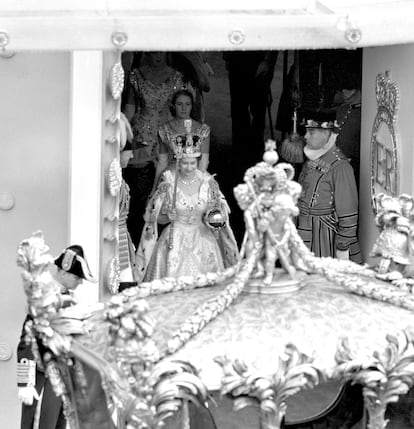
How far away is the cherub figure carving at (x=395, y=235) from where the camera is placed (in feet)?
17.0

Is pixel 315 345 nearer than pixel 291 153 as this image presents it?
Yes

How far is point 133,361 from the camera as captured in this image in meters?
4.38

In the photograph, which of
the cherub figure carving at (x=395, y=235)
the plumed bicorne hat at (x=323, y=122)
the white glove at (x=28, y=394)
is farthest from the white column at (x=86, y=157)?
the cherub figure carving at (x=395, y=235)

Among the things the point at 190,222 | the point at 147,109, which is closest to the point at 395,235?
the point at 190,222

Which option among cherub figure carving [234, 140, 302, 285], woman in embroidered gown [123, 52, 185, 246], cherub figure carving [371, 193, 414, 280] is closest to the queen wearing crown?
woman in embroidered gown [123, 52, 185, 246]

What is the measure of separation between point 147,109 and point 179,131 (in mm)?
310

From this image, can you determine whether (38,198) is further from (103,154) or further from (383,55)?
(383,55)

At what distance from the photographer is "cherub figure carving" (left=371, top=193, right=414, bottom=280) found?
5.19m

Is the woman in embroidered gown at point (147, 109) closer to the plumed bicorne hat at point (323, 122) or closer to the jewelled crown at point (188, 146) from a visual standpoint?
the jewelled crown at point (188, 146)

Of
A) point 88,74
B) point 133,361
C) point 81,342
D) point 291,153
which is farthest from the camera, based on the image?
point 291,153

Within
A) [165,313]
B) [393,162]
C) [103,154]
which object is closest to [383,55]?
[393,162]

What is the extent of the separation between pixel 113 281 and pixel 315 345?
3.24m

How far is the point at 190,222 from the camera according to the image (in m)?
8.58

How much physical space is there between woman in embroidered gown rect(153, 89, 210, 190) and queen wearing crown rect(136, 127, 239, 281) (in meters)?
0.19
